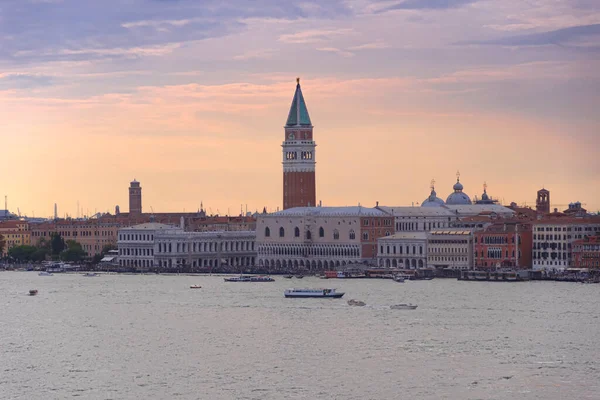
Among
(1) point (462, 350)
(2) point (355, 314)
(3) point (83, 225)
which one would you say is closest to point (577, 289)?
(2) point (355, 314)

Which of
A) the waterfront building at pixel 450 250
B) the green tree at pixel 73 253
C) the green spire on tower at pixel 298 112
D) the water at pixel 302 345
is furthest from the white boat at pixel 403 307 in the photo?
the green tree at pixel 73 253

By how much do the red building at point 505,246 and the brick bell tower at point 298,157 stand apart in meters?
14.3

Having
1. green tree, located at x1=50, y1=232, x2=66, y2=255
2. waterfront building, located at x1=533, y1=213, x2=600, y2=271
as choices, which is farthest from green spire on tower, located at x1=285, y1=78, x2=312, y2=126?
waterfront building, located at x1=533, y1=213, x2=600, y2=271

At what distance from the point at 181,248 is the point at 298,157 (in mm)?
7135

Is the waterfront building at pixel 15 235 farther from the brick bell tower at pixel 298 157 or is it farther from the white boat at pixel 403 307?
the white boat at pixel 403 307

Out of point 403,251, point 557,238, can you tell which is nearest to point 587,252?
point 557,238

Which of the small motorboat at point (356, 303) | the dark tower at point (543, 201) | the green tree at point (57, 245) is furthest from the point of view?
the green tree at point (57, 245)

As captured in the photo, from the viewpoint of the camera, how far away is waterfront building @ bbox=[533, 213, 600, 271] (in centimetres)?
6662

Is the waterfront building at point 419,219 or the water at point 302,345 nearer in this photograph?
the water at point 302,345

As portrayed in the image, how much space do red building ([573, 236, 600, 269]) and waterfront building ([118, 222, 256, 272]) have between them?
740 inches

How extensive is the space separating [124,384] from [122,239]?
48831 mm

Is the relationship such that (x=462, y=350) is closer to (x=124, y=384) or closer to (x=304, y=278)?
(x=124, y=384)

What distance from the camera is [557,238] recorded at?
2628 inches

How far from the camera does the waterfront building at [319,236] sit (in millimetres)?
74875
